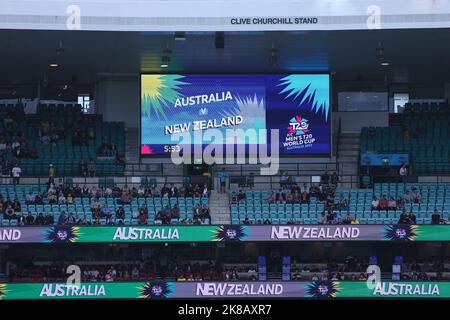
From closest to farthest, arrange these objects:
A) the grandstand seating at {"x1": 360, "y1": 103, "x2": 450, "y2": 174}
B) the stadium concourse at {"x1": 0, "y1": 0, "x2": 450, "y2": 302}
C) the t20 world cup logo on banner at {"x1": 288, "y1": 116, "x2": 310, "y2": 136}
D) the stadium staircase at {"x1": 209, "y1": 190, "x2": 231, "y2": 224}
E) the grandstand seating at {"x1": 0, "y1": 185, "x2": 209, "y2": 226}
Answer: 1. the stadium concourse at {"x1": 0, "y1": 0, "x2": 450, "y2": 302}
2. the grandstand seating at {"x1": 0, "y1": 185, "x2": 209, "y2": 226}
3. the stadium staircase at {"x1": 209, "y1": 190, "x2": 231, "y2": 224}
4. the t20 world cup logo on banner at {"x1": 288, "y1": 116, "x2": 310, "y2": 136}
5. the grandstand seating at {"x1": 360, "y1": 103, "x2": 450, "y2": 174}

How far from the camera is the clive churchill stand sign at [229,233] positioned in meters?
35.8

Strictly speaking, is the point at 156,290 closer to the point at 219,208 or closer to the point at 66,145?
the point at 219,208

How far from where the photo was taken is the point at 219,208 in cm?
3934

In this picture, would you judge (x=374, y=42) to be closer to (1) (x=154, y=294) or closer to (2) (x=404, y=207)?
(2) (x=404, y=207)

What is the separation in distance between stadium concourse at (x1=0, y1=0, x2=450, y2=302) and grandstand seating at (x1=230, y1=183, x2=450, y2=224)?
7 centimetres

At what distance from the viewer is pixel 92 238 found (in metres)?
35.9

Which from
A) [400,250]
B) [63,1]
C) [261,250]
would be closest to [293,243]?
[261,250]

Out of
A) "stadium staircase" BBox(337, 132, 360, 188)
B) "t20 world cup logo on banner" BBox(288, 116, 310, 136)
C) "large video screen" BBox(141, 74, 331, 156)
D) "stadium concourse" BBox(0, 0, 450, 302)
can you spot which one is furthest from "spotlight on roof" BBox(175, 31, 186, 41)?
"stadium staircase" BBox(337, 132, 360, 188)

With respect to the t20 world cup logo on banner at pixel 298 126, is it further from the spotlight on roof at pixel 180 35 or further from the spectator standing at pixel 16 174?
the spectator standing at pixel 16 174

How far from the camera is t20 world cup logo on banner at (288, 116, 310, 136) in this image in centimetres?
4228

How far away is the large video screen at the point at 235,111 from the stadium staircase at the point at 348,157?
1.48m

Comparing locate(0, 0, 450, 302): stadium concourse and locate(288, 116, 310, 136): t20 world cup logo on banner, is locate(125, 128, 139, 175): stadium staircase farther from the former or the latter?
locate(288, 116, 310, 136): t20 world cup logo on banner

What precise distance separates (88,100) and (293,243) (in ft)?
39.2

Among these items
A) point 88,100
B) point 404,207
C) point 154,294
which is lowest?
point 154,294
